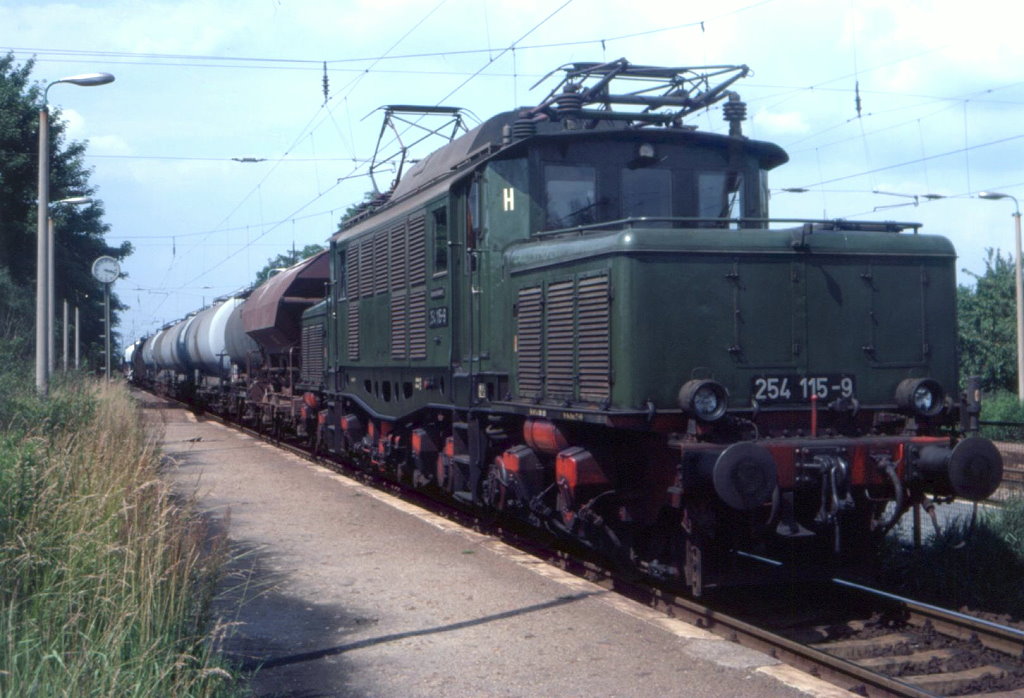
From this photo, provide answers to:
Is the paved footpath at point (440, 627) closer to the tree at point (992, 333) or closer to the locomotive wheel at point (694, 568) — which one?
the locomotive wheel at point (694, 568)

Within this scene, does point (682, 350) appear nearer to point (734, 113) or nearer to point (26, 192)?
point (734, 113)

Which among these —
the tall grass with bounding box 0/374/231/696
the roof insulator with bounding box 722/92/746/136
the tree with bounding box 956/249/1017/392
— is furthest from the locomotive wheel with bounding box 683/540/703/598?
the tree with bounding box 956/249/1017/392

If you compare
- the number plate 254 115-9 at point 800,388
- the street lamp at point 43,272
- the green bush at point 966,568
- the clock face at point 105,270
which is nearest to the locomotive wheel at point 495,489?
the number plate 254 115-9 at point 800,388

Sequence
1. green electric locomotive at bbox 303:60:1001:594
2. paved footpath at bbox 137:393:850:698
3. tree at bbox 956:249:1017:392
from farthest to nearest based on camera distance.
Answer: tree at bbox 956:249:1017:392 < green electric locomotive at bbox 303:60:1001:594 < paved footpath at bbox 137:393:850:698

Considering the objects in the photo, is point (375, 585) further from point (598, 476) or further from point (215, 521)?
point (215, 521)

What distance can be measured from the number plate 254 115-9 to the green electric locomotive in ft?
0.05

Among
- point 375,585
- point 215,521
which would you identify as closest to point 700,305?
point 375,585

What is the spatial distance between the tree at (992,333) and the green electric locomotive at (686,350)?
85.4ft

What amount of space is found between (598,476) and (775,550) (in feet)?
4.81

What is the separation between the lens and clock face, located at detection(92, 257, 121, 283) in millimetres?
27781

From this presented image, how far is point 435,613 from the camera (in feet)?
25.4

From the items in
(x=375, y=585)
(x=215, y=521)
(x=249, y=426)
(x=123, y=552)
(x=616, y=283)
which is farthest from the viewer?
(x=249, y=426)

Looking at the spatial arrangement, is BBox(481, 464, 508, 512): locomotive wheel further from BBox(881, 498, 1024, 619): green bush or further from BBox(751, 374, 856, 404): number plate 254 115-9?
BBox(881, 498, 1024, 619): green bush

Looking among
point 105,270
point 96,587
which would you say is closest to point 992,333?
point 105,270
